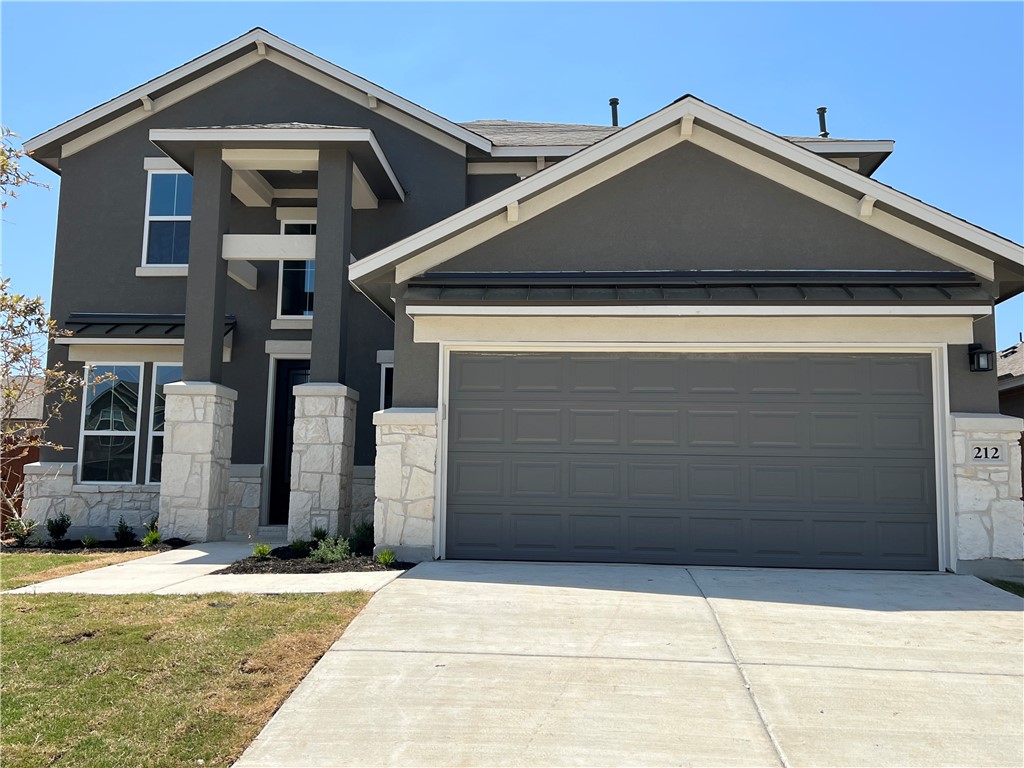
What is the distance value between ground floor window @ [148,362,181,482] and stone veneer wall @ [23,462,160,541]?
38 cm

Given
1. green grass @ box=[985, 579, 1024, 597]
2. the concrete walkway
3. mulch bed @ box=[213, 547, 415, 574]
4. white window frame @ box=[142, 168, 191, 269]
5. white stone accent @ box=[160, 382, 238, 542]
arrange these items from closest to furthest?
the concrete walkway, green grass @ box=[985, 579, 1024, 597], mulch bed @ box=[213, 547, 415, 574], white stone accent @ box=[160, 382, 238, 542], white window frame @ box=[142, 168, 191, 269]

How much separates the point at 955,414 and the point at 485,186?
28.6 ft

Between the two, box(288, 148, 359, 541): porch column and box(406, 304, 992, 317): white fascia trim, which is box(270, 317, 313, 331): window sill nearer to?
box(288, 148, 359, 541): porch column

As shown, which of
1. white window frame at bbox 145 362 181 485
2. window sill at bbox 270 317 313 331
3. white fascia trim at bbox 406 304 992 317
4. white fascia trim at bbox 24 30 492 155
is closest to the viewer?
white fascia trim at bbox 406 304 992 317

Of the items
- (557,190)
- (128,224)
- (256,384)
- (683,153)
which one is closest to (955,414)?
(683,153)

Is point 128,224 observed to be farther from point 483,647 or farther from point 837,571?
point 837,571

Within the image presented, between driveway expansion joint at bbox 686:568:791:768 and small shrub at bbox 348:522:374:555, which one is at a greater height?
small shrub at bbox 348:522:374:555

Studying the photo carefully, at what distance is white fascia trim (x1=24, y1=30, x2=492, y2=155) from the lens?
14453 mm

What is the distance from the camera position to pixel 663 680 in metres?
5.72

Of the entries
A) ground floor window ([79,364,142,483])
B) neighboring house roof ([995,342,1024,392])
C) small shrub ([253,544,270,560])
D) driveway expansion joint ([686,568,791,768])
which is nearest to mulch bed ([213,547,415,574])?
small shrub ([253,544,270,560])

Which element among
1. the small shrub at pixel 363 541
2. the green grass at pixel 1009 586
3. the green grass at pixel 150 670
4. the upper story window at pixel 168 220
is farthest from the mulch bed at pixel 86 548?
the green grass at pixel 1009 586

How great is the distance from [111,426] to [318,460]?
16.6ft

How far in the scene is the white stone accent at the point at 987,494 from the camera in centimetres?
927

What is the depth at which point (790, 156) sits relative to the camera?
978 centimetres
